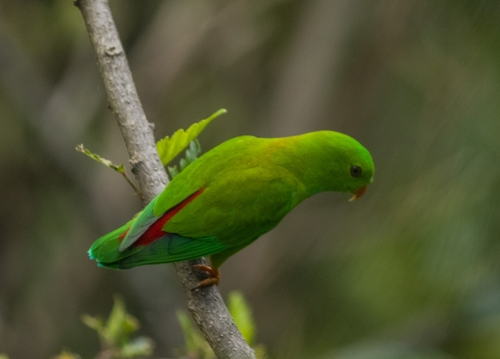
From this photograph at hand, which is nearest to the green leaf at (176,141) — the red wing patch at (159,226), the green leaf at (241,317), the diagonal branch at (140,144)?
the diagonal branch at (140,144)

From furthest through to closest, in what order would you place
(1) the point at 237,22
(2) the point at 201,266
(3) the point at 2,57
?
(1) the point at 237,22
(3) the point at 2,57
(2) the point at 201,266

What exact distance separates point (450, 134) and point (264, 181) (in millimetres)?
817

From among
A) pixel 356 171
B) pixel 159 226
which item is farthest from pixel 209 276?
pixel 356 171

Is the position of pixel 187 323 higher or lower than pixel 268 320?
higher

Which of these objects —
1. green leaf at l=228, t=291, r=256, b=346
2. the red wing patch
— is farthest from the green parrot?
green leaf at l=228, t=291, r=256, b=346

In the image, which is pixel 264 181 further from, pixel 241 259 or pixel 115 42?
pixel 241 259

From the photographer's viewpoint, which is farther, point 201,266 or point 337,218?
point 337,218

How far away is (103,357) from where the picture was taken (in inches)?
103

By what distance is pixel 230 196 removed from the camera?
2393 millimetres

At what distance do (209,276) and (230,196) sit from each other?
0.32 meters

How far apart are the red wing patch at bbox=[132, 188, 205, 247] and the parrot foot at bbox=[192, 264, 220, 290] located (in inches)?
8.2

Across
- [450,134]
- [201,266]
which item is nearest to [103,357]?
[201,266]

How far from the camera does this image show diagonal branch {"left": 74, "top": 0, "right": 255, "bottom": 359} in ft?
7.07

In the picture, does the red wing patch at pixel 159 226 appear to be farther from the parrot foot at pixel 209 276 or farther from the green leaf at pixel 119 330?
the green leaf at pixel 119 330
